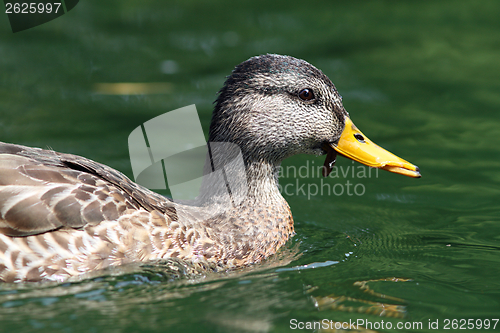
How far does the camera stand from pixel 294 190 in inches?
326

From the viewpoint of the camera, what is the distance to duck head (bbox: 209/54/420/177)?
6.32 metres

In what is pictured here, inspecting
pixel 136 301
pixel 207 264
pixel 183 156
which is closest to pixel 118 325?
pixel 136 301

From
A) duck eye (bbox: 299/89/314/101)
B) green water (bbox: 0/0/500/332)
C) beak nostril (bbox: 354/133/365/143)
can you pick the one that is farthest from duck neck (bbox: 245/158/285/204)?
beak nostril (bbox: 354/133/365/143)

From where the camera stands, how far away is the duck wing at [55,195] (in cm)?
539

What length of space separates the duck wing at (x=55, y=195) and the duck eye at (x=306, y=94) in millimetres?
1884

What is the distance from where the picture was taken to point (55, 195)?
5.52 m

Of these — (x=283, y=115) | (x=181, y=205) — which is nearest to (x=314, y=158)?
(x=283, y=115)

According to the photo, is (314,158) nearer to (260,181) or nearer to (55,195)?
(260,181)

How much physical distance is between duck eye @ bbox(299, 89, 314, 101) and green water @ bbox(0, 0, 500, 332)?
5.50ft

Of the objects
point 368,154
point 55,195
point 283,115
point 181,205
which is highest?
point 283,115

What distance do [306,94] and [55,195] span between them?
2764 mm

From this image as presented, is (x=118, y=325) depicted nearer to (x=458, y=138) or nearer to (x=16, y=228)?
(x=16, y=228)

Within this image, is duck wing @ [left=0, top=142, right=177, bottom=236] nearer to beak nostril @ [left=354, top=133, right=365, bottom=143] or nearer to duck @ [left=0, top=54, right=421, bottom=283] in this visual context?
duck @ [left=0, top=54, right=421, bottom=283]

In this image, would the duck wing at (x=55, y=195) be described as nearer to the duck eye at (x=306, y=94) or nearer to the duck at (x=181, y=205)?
the duck at (x=181, y=205)
